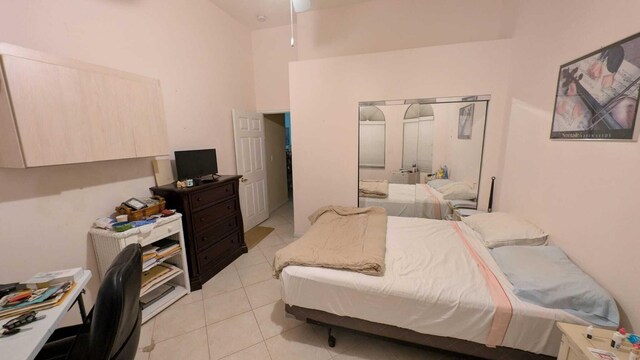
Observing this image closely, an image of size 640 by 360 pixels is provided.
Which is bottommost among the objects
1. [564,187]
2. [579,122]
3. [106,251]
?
[106,251]

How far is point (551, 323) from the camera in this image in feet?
4.18

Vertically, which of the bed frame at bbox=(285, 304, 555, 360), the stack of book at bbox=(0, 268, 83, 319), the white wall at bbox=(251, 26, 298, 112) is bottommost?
the bed frame at bbox=(285, 304, 555, 360)

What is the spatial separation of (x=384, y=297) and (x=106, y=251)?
7.26 ft

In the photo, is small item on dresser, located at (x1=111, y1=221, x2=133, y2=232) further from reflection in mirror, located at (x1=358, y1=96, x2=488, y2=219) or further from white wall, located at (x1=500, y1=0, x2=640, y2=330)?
white wall, located at (x1=500, y1=0, x2=640, y2=330)

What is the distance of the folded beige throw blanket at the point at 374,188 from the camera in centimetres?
315

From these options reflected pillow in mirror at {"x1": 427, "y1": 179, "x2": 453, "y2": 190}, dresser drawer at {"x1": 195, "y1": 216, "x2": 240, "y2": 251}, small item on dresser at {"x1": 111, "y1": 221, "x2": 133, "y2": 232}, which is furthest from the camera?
reflected pillow in mirror at {"x1": 427, "y1": 179, "x2": 453, "y2": 190}

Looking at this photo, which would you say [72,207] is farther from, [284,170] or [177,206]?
[284,170]

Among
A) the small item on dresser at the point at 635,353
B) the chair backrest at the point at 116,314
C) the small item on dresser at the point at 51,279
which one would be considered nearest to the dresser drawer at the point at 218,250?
the small item on dresser at the point at 51,279

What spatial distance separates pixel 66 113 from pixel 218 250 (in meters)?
1.82

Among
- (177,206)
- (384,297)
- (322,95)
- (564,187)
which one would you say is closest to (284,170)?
(322,95)

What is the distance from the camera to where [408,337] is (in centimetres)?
155

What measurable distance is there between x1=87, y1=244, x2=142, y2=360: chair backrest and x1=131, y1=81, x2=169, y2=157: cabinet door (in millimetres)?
1350

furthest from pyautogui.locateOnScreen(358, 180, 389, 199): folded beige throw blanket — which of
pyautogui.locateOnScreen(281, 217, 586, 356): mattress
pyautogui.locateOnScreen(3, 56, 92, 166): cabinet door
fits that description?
pyautogui.locateOnScreen(3, 56, 92, 166): cabinet door

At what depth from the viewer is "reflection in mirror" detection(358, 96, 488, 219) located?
2816mm
